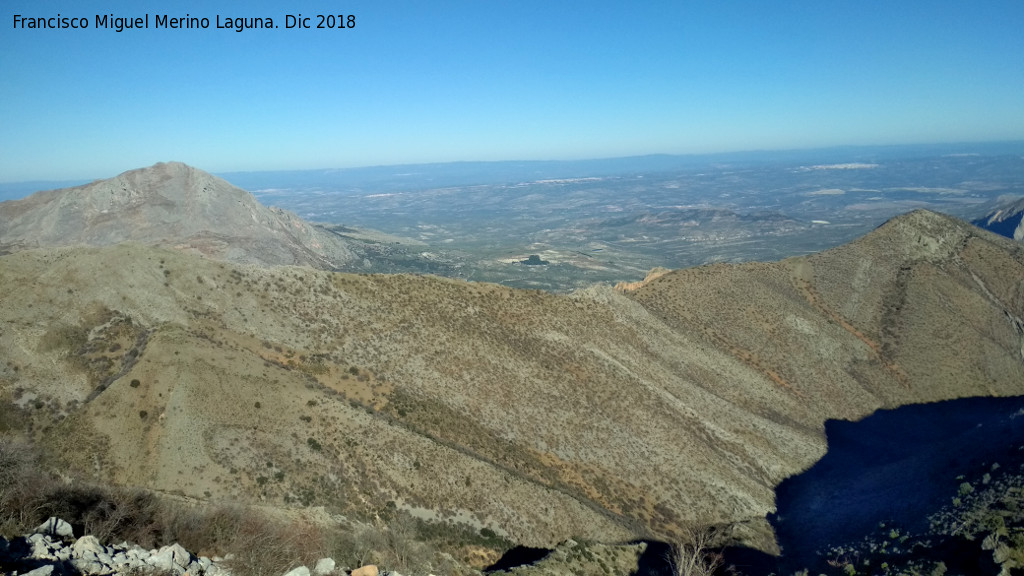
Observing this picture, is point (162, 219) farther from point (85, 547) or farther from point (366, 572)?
point (366, 572)

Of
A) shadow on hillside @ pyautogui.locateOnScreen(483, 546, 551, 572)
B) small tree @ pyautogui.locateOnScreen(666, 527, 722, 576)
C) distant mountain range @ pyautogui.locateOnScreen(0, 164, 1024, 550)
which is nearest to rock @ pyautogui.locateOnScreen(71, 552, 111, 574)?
distant mountain range @ pyautogui.locateOnScreen(0, 164, 1024, 550)

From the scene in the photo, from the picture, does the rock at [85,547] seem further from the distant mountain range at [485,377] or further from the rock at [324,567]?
the distant mountain range at [485,377]

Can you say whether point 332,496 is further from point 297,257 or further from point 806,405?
point 297,257

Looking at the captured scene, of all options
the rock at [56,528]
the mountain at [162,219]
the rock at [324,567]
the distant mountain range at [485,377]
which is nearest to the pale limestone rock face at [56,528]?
the rock at [56,528]

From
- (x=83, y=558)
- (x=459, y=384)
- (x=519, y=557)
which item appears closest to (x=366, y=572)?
(x=83, y=558)

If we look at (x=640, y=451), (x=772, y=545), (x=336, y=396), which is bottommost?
(x=772, y=545)

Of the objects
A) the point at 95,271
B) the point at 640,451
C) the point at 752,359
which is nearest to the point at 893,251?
the point at 752,359
